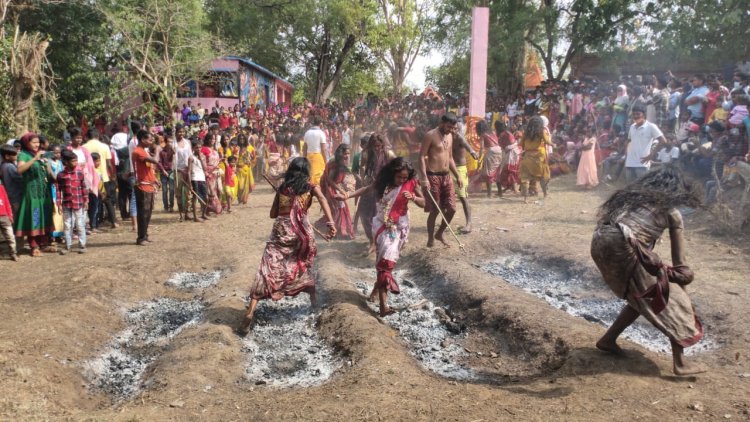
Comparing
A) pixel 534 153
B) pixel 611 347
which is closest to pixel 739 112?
pixel 534 153

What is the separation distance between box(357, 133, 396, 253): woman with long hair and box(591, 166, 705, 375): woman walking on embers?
4898 millimetres

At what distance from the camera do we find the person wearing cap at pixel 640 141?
10086 mm

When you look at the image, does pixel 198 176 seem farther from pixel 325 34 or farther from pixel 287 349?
pixel 325 34

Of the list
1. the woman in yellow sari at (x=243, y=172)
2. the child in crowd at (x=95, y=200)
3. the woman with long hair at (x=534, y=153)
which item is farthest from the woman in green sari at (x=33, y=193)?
the woman with long hair at (x=534, y=153)

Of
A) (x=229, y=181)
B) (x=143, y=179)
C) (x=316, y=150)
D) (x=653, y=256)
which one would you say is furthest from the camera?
(x=316, y=150)

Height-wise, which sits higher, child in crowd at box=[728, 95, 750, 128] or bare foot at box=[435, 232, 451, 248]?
child in crowd at box=[728, 95, 750, 128]

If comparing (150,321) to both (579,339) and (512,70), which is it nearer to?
(579,339)

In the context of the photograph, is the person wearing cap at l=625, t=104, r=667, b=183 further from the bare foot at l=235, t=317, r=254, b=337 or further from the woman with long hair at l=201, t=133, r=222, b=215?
the woman with long hair at l=201, t=133, r=222, b=215

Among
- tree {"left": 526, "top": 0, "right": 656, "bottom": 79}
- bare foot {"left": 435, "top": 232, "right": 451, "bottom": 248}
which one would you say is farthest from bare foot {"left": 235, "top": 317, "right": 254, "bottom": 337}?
tree {"left": 526, "top": 0, "right": 656, "bottom": 79}

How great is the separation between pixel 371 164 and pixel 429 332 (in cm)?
372

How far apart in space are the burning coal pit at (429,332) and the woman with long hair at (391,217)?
30 centimetres

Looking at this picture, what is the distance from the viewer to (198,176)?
1173 cm

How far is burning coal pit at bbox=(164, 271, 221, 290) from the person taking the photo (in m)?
7.95

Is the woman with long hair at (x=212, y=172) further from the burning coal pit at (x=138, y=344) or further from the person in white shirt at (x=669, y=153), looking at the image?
the person in white shirt at (x=669, y=153)
